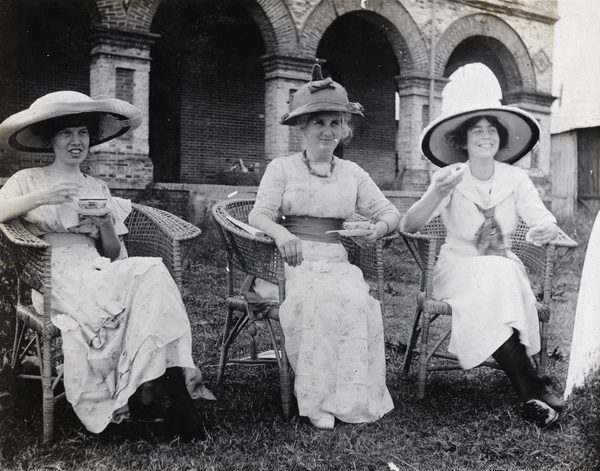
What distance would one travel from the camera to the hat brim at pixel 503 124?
368cm

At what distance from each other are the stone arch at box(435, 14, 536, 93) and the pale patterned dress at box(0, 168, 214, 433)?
36.9 ft

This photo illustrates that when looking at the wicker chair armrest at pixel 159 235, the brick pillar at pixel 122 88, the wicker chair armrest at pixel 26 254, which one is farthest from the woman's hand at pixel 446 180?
the brick pillar at pixel 122 88

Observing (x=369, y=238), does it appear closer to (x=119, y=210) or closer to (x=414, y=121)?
(x=119, y=210)

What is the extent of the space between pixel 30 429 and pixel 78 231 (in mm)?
906

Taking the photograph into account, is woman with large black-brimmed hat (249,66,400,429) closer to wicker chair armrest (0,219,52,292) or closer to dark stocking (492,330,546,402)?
dark stocking (492,330,546,402)

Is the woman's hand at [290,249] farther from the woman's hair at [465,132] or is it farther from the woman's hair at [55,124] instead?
the woman's hair at [465,132]

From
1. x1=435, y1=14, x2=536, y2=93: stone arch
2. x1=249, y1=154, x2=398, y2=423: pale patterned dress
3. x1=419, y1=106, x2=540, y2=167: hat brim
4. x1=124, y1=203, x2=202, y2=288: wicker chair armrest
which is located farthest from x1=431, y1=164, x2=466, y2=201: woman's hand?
x1=435, y1=14, x2=536, y2=93: stone arch

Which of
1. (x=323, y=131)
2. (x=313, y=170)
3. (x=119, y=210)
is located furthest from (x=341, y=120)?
(x=119, y=210)

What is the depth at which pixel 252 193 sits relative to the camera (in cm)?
1106

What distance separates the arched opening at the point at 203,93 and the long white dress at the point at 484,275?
989 centimetres

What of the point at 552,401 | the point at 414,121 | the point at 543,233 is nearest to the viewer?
the point at 552,401

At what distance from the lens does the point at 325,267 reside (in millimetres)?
3396

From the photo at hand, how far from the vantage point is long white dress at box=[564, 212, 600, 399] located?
2.34 metres

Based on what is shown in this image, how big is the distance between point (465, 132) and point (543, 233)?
0.73m
